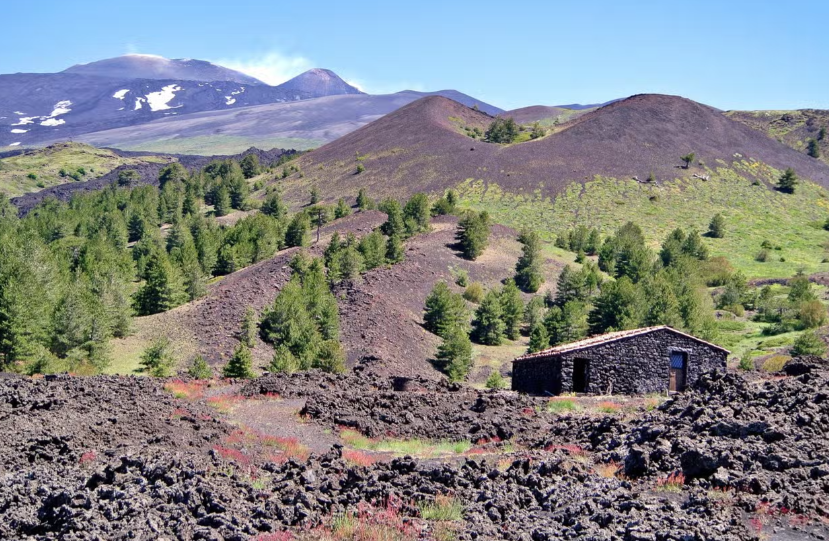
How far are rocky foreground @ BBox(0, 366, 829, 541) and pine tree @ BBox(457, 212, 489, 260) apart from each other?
54.0 m

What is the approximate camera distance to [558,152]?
4862 inches

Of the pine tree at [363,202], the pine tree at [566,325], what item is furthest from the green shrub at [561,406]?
the pine tree at [363,202]

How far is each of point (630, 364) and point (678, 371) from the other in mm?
2136

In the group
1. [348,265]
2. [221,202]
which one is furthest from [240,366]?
[221,202]

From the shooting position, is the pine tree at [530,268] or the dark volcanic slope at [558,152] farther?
the dark volcanic slope at [558,152]

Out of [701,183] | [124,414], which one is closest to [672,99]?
[701,183]

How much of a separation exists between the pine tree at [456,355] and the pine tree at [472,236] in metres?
24.7

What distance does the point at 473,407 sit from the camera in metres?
26.2

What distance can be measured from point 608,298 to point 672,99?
10282 centimetres

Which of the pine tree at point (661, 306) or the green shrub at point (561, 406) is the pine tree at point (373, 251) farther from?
the green shrub at point (561, 406)

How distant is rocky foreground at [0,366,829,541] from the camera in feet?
38.4

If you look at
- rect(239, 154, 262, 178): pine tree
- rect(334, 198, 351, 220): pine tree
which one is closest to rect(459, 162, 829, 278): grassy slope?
rect(334, 198, 351, 220): pine tree

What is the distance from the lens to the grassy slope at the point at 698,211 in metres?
91.1

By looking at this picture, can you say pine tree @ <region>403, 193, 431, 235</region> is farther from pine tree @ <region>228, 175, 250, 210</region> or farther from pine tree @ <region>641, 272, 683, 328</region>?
pine tree @ <region>228, 175, 250, 210</region>
